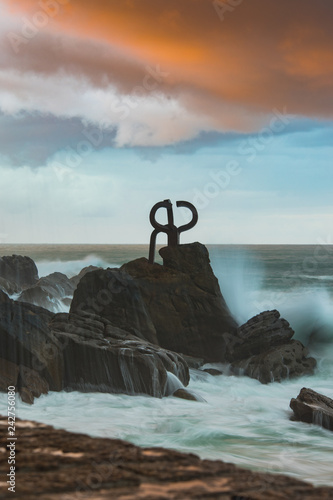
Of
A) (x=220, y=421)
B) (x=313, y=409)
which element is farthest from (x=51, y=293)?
(x=313, y=409)

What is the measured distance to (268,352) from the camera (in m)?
9.77

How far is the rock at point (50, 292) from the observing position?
15.9 m

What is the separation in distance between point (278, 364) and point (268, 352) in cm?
36

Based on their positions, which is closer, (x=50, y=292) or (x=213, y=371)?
(x=213, y=371)

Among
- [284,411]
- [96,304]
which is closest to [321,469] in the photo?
[284,411]

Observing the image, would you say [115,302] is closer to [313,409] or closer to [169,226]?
[169,226]

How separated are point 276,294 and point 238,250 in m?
3.53

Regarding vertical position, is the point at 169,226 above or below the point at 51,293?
above

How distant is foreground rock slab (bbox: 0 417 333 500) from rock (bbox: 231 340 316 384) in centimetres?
691

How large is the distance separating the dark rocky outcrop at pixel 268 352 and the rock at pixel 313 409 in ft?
7.18

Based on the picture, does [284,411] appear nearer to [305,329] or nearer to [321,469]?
[321,469]

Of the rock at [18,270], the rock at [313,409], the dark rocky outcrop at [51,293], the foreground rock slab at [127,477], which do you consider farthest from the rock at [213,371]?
the rock at [18,270]

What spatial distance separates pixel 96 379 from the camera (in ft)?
23.4

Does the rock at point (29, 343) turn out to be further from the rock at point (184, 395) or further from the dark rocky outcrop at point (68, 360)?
the rock at point (184, 395)
